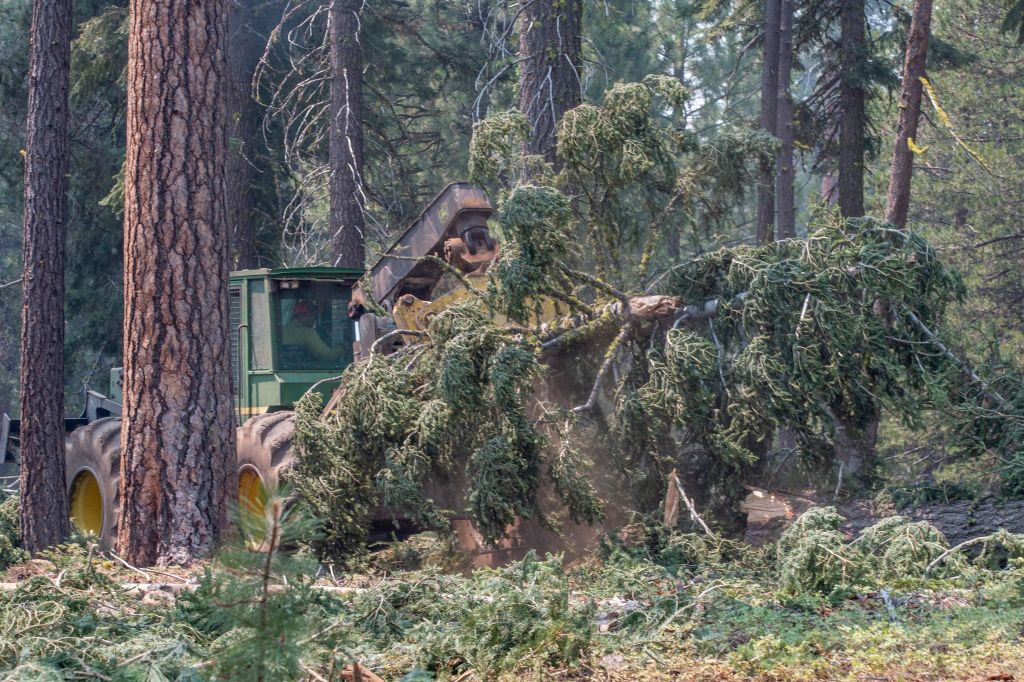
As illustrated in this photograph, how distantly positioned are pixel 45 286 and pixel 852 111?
34.9 ft

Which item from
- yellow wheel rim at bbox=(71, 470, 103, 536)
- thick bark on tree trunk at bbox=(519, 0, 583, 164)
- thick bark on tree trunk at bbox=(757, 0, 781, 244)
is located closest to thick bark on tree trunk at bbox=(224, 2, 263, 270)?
yellow wheel rim at bbox=(71, 470, 103, 536)

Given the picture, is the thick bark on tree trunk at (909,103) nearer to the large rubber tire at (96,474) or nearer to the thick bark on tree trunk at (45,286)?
the large rubber tire at (96,474)

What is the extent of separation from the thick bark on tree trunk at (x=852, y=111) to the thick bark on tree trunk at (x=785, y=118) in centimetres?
95

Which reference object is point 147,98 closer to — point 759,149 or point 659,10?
point 759,149

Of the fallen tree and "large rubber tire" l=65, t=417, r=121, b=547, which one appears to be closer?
the fallen tree

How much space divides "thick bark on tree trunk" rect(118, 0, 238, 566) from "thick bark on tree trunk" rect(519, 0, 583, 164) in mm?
4368

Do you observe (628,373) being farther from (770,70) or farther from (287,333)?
(770,70)

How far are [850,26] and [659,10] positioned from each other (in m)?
13.6

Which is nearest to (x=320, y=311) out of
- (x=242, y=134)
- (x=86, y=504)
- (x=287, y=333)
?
(x=287, y=333)

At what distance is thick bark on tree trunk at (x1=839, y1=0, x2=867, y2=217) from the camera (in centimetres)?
1461

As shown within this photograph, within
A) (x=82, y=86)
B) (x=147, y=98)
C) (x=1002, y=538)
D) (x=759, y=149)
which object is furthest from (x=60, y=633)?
(x=82, y=86)

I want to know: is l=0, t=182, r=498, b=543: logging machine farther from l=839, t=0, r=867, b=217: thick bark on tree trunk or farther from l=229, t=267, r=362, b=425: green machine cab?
l=839, t=0, r=867, b=217: thick bark on tree trunk

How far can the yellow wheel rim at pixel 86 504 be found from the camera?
1252cm

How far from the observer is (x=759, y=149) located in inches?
377
